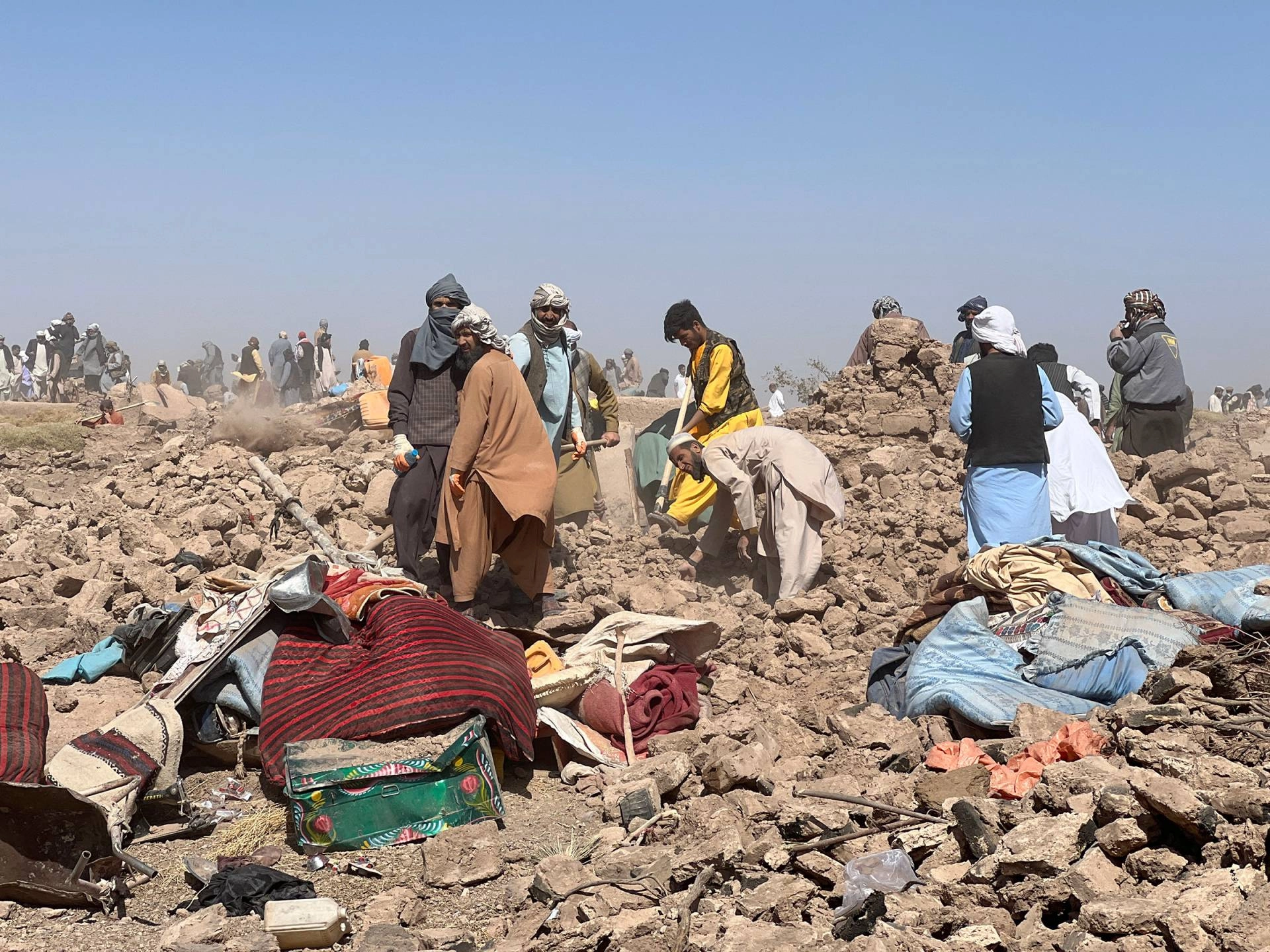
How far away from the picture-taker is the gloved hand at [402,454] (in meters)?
6.73

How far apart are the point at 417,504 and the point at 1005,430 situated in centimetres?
318

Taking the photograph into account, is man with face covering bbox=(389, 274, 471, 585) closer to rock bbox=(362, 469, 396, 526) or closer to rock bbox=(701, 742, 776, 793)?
rock bbox=(362, 469, 396, 526)

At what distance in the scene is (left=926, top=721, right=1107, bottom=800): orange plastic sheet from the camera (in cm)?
401

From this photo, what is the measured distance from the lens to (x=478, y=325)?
6.57 meters

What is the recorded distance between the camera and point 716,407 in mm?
7742

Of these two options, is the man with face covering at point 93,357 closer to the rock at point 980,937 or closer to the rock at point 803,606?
the rock at point 803,606

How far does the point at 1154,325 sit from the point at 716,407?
3.90 meters

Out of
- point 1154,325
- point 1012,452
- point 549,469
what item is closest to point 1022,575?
point 1012,452

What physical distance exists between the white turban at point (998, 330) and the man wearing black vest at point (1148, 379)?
339 cm

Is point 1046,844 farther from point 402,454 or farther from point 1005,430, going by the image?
point 402,454

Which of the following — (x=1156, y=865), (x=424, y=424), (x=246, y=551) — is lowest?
(x=246, y=551)

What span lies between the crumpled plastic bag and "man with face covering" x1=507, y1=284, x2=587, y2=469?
409cm

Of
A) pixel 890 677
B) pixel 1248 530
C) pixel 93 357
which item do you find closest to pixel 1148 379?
pixel 1248 530

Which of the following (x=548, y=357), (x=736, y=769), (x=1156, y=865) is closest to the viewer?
(x=1156, y=865)
